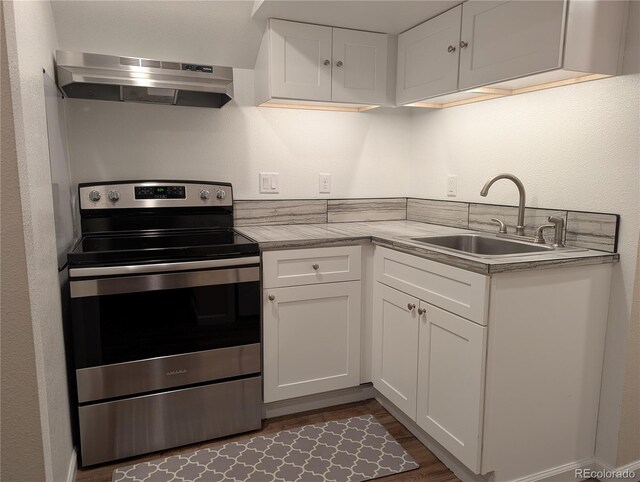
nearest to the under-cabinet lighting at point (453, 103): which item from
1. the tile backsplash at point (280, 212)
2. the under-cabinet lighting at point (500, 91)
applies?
the under-cabinet lighting at point (500, 91)

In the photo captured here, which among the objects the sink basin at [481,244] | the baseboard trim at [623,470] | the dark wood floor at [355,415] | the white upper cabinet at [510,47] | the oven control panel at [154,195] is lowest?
the dark wood floor at [355,415]

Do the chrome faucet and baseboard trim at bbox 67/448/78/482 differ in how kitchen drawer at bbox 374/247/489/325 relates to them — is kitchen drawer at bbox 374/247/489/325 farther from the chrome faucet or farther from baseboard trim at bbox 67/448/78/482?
baseboard trim at bbox 67/448/78/482

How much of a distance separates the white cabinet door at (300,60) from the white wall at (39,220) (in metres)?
0.99

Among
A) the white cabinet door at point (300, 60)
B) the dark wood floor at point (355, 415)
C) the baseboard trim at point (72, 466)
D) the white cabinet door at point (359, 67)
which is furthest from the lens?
the white cabinet door at point (359, 67)

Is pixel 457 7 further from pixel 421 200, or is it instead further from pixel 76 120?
pixel 76 120

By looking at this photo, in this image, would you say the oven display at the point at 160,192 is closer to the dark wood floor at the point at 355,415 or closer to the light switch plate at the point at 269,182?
the light switch plate at the point at 269,182

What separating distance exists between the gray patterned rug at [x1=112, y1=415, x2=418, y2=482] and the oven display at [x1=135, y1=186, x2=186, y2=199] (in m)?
1.22

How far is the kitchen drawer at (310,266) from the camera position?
2150 millimetres

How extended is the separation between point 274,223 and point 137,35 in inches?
46.9

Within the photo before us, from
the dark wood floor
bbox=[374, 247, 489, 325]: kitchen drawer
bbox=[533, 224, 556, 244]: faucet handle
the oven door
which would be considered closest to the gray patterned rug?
A: the dark wood floor

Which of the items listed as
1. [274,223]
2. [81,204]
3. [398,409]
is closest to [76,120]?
[81,204]

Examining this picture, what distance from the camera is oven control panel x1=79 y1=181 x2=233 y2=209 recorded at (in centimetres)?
224

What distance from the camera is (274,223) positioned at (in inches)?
106

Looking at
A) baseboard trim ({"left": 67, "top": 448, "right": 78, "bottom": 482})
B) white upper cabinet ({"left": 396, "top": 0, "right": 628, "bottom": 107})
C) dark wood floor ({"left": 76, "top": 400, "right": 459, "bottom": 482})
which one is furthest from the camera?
dark wood floor ({"left": 76, "top": 400, "right": 459, "bottom": 482})
